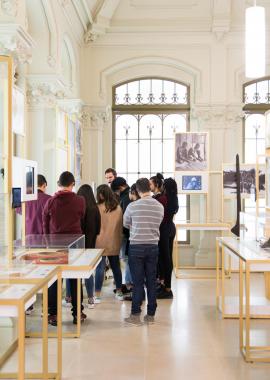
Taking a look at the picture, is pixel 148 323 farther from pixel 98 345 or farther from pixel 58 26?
pixel 58 26

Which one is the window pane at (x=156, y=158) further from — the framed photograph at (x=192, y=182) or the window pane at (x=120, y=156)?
the framed photograph at (x=192, y=182)

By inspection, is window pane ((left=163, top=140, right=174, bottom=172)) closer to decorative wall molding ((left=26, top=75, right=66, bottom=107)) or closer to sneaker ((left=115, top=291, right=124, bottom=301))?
decorative wall molding ((left=26, top=75, right=66, bottom=107))

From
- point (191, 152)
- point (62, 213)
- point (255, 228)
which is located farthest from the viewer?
point (191, 152)

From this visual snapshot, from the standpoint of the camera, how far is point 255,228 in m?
7.57

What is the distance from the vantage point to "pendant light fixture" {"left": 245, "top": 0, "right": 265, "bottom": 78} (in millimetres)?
5809

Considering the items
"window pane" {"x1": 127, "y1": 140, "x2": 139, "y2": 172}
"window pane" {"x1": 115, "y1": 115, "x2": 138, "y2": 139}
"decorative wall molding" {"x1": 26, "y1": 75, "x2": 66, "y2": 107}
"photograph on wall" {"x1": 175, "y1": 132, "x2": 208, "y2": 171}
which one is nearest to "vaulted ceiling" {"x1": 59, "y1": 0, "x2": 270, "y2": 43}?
"window pane" {"x1": 115, "y1": 115, "x2": 138, "y2": 139}

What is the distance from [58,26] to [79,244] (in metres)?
4.20

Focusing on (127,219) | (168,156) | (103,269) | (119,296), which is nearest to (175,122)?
(168,156)

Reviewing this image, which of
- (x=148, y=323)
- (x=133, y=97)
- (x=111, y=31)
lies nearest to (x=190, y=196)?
(x=133, y=97)

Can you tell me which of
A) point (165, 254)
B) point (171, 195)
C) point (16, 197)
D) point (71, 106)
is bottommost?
point (165, 254)

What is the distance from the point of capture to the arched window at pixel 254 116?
498 inches

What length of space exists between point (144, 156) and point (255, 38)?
7186mm

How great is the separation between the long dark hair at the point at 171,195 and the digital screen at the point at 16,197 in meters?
3.11

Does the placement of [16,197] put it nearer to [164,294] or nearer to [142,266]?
[142,266]
